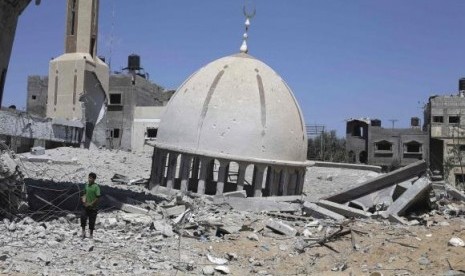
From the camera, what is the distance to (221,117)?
18.4m

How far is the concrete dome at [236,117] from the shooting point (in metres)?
18.2

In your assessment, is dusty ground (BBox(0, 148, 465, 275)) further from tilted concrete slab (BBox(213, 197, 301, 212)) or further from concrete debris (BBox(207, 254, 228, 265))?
tilted concrete slab (BBox(213, 197, 301, 212))

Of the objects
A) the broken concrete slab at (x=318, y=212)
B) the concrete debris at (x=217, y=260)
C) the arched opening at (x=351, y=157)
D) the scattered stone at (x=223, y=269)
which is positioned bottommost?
the scattered stone at (x=223, y=269)

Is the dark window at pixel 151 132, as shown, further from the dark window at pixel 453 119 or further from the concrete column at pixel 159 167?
the dark window at pixel 453 119

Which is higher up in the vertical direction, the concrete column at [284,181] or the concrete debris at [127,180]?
the concrete column at [284,181]

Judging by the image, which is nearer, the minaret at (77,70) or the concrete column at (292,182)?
the concrete column at (292,182)

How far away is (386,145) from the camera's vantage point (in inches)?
2012

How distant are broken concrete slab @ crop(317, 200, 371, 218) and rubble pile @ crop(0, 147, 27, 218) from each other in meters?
7.81

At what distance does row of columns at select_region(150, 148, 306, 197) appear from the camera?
18.2 metres

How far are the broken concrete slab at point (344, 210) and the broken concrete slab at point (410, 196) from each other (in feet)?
2.22

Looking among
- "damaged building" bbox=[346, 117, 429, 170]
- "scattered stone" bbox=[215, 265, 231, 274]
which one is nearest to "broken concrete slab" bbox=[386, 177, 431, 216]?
"scattered stone" bbox=[215, 265, 231, 274]

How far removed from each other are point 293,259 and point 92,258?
3986 mm

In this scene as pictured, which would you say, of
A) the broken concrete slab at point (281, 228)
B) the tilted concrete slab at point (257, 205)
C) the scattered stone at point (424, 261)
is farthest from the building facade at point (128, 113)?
the scattered stone at point (424, 261)

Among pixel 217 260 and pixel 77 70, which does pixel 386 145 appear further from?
pixel 217 260
